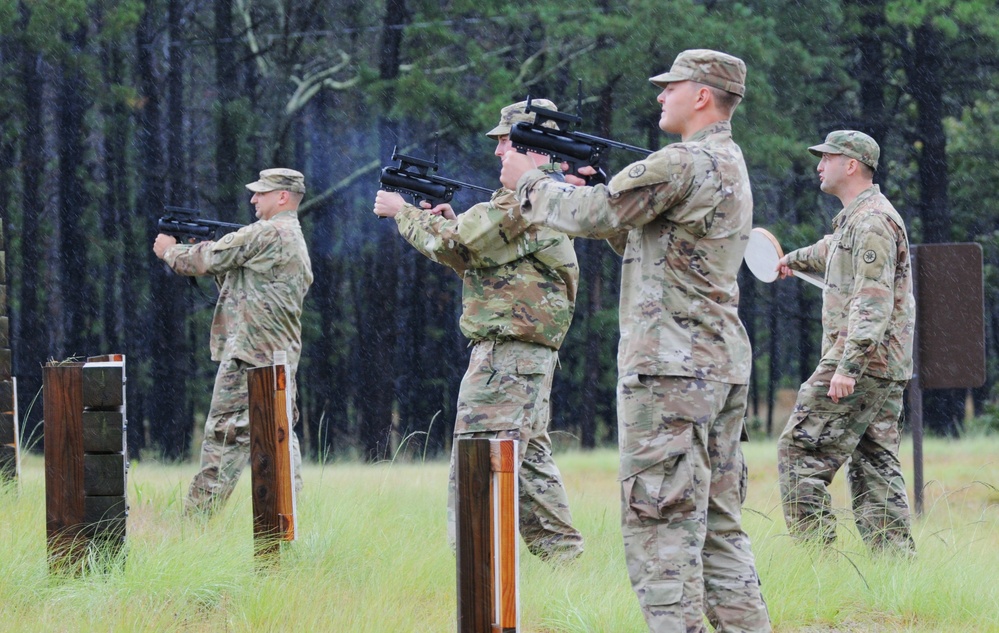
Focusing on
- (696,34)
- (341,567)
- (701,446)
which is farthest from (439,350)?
(701,446)

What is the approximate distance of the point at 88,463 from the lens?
5152 mm

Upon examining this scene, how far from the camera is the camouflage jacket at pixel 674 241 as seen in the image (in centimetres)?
383

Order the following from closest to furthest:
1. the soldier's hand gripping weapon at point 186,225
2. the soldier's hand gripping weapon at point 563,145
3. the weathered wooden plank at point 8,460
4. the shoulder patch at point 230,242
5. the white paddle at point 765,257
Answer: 1. the soldier's hand gripping weapon at point 563,145
2. the white paddle at point 765,257
3. the shoulder patch at point 230,242
4. the weathered wooden plank at point 8,460
5. the soldier's hand gripping weapon at point 186,225

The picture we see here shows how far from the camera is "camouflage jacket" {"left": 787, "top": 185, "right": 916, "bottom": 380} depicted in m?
5.78

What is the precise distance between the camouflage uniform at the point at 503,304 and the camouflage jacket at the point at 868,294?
1.44 metres

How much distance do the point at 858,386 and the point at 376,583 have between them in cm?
264

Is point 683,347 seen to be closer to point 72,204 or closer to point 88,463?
point 88,463

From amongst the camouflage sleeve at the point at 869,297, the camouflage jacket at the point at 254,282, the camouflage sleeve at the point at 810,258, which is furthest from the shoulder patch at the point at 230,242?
the camouflage sleeve at the point at 869,297

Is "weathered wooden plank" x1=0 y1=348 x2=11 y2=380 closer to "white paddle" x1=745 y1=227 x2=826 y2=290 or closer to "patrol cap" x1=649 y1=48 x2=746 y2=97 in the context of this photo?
"white paddle" x1=745 y1=227 x2=826 y2=290

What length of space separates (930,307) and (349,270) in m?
19.1

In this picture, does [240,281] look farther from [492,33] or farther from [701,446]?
[492,33]

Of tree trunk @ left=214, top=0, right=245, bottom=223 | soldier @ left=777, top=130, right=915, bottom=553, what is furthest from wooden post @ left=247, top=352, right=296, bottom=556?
tree trunk @ left=214, top=0, right=245, bottom=223

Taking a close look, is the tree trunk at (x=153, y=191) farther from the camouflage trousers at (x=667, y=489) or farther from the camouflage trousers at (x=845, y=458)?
the camouflage trousers at (x=667, y=489)

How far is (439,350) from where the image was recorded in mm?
27484
